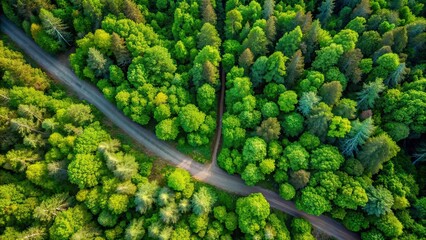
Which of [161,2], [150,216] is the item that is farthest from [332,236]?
[161,2]

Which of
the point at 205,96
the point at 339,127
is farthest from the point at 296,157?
the point at 205,96

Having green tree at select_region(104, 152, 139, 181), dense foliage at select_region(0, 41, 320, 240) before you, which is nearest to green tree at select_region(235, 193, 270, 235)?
dense foliage at select_region(0, 41, 320, 240)

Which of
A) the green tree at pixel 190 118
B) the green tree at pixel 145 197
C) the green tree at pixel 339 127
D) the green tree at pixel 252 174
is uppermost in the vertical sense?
the green tree at pixel 339 127

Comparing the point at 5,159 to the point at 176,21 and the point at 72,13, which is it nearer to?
the point at 72,13

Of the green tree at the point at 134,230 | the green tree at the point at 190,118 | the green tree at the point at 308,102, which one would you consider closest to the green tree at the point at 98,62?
the green tree at the point at 190,118

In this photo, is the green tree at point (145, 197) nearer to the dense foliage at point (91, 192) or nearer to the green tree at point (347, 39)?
the dense foliage at point (91, 192)

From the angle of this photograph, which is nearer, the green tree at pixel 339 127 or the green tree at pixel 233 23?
the green tree at pixel 339 127
